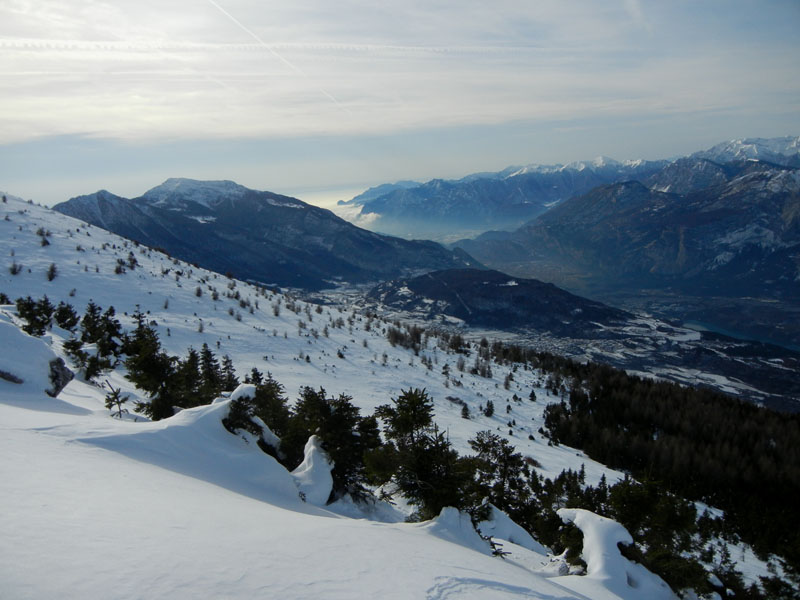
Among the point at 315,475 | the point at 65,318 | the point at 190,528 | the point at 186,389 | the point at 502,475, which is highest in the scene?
the point at 190,528

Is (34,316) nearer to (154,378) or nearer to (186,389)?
(186,389)

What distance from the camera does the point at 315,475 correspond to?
62.3ft

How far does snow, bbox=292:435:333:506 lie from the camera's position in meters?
18.1

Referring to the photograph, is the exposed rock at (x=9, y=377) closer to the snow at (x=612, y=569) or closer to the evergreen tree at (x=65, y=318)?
the snow at (x=612, y=569)

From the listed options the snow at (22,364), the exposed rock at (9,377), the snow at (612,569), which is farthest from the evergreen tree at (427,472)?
the exposed rock at (9,377)

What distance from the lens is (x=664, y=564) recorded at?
17.0 metres

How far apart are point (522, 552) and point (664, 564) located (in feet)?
21.4

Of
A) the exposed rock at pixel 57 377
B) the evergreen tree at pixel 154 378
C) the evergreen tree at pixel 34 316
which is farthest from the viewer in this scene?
the evergreen tree at pixel 34 316

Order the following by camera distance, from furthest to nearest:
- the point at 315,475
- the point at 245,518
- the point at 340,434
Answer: the point at 340,434 → the point at 315,475 → the point at 245,518

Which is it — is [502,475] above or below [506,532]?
below

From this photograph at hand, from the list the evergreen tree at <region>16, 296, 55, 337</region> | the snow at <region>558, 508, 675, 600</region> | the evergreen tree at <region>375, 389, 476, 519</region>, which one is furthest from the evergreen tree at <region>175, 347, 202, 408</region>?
the snow at <region>558, 508, 675, 600</region>

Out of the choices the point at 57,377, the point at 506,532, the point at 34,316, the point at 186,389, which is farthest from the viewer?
the point at 34,316

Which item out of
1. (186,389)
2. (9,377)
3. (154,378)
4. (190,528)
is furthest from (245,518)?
(186,389)

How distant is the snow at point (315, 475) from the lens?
18109mm
